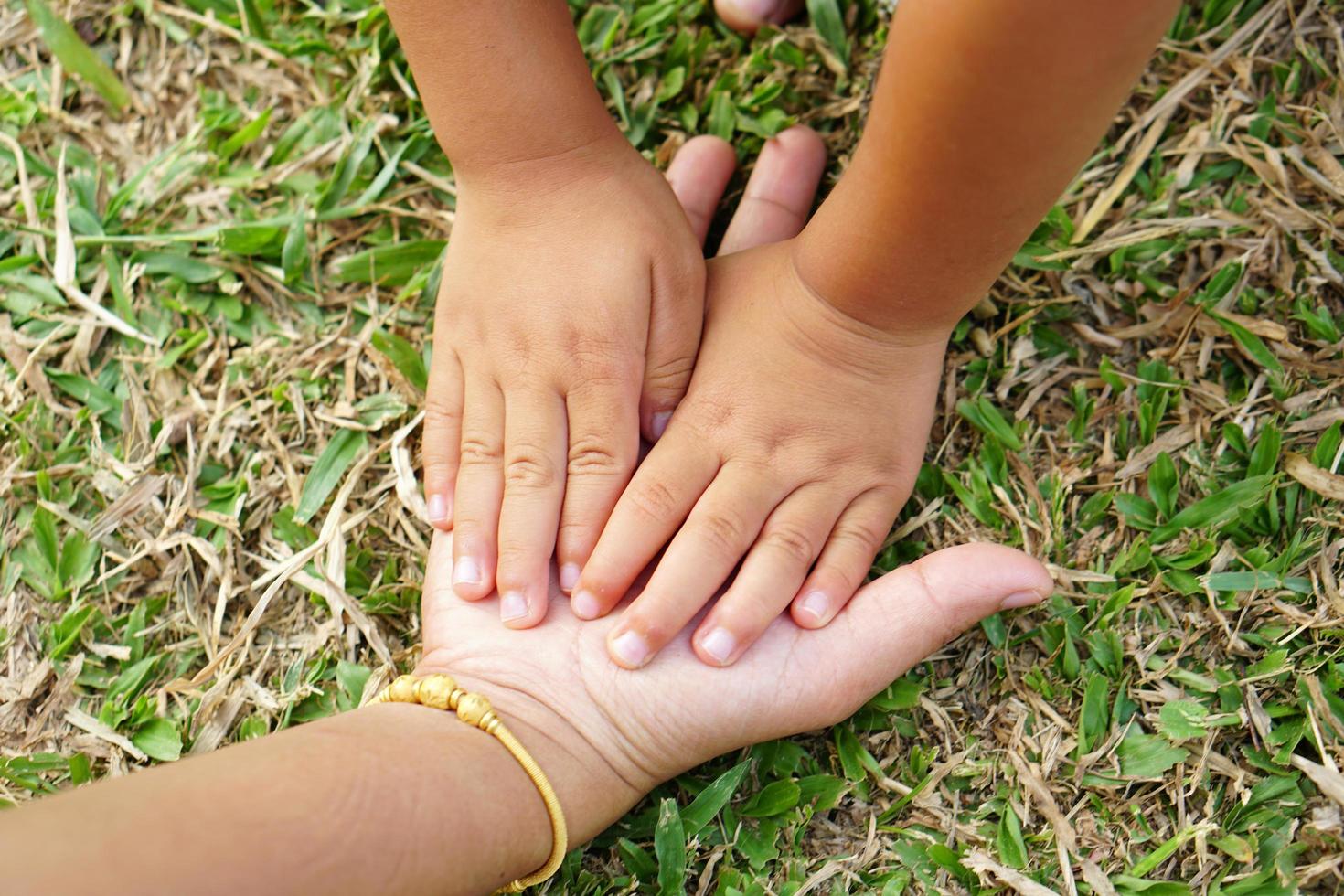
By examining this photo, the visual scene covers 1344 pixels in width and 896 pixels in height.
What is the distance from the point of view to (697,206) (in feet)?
6.05

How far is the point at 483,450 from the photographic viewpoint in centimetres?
161

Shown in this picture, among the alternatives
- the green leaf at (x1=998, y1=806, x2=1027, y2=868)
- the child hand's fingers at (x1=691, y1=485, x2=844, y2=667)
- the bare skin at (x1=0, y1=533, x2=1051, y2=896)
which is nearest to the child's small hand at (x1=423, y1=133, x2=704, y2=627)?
the bare skin at (x1=0, y1=533, x2=1051, y2=896)

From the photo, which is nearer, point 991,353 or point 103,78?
point 991,353

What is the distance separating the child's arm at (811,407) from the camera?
123 cm

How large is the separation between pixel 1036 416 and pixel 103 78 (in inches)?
74.1

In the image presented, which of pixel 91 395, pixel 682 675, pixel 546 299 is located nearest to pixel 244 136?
pixel 91 395

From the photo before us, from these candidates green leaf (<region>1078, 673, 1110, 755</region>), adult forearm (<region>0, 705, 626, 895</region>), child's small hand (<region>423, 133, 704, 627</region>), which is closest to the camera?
adult forearm (<region>0, 705, 626, 895</region>)

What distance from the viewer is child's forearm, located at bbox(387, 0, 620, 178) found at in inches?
58.6

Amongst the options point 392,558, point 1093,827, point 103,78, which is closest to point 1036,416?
point 1093,827

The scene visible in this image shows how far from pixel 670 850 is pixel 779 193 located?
1.07m

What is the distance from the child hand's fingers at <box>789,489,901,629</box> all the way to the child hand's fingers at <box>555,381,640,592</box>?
316 mm

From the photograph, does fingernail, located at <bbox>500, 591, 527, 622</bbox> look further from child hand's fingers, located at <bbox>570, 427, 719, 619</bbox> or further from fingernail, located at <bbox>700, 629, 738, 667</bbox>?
fingernail, located at <bbox>700, 629, 738, 667</bbox>

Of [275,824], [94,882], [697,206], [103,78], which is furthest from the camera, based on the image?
[103,78]

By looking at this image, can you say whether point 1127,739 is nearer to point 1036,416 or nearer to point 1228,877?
point 1228,877
